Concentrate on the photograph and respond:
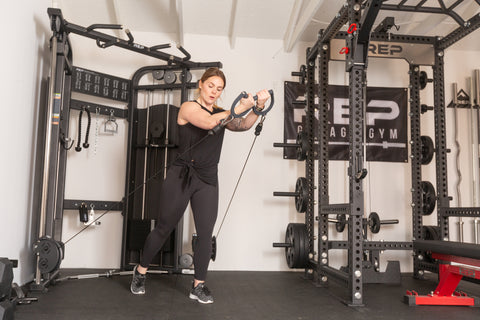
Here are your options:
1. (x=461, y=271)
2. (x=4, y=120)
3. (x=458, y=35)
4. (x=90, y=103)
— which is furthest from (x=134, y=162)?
(x=458, y=35)

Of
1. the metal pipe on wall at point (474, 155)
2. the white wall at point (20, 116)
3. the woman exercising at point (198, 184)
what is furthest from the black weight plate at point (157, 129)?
the metal pipe on wall at point (474, 155)

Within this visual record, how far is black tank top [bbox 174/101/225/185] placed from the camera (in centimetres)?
250

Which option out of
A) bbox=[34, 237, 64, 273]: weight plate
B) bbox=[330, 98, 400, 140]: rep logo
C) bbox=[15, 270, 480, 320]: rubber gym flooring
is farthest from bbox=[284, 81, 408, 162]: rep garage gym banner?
bbox=[34, 237, 64, 273]: weight plate

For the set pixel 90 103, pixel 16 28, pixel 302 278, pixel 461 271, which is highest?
pixel 16 28

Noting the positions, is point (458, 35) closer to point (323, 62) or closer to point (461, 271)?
point (323, 62)

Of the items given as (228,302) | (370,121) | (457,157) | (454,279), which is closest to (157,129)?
(228,302)

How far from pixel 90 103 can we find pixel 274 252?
217 cm

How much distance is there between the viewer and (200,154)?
2.50 metres

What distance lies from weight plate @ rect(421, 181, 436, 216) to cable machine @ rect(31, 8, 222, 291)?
7.13 feet

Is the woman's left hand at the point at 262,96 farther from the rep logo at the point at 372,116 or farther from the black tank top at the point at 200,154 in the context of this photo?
the rep logo at the point at 372,116

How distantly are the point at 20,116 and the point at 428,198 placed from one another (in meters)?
3.34

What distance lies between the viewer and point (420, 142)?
3.66 metres

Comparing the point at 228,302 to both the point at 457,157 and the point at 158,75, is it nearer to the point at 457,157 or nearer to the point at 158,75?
the point at 158,75

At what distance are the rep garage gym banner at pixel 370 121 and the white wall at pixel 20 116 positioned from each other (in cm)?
222
